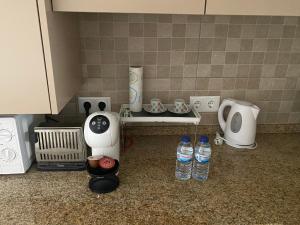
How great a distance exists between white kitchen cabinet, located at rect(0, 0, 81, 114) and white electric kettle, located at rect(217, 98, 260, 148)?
756 mm

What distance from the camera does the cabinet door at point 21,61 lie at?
26.5 inches

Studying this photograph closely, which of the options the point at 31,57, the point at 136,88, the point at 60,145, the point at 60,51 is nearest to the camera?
the point at 31,57

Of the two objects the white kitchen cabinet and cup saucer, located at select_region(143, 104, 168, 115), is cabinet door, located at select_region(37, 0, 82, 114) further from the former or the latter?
cup saucer, located at select_region(143, 104, 168, 115)

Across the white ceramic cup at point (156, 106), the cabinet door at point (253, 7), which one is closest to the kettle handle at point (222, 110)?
the white ceramic cup at point (156, 106)

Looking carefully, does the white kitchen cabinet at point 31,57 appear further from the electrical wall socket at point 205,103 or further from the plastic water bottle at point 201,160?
the electrical wall socket at point 205,103

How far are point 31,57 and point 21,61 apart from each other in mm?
32

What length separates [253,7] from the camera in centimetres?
75

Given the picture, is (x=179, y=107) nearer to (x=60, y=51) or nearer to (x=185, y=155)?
(x=185, y=155)

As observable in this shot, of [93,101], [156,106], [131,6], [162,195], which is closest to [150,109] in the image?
[156,106]

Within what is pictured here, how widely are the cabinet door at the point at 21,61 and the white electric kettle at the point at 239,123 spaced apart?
2.63 feet

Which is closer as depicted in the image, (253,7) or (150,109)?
(253,7)

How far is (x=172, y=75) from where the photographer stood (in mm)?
1196

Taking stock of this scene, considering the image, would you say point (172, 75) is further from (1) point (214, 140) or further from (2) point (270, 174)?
(2) point (270, 174)

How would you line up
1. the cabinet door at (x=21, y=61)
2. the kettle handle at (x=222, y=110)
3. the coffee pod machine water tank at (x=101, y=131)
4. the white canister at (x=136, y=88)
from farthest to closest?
the kettle handle at (x=222, y=110), the white canister at (x=136, y=88), the coffee pod machine water tank at (x=101, y=131), the cabinet door at (x=21, y=61)
